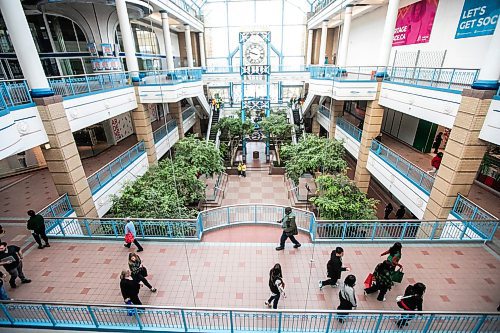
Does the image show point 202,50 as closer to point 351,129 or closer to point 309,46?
point 309,46

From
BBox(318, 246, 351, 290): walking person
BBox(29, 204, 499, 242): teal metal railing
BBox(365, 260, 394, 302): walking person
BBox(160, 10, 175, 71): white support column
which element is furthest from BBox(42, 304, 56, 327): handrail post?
BBox(160, 10, 175, 71): white support column

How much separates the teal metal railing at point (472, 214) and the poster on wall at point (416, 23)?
8603 millimetres

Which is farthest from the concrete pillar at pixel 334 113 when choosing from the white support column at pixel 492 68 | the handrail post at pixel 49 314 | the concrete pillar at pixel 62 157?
the handrail post at pixel 49 314

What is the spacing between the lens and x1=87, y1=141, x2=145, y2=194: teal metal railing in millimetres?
9461

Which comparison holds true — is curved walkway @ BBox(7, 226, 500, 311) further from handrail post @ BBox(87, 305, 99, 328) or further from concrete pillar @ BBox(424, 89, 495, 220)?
concrete pillar @ BBox(424, 89, 495, 220)

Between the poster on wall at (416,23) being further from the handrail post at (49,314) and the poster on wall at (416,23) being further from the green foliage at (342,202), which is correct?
the handrail post at (49,314)

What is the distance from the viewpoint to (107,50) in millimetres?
13547

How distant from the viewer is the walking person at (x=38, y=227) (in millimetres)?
6488

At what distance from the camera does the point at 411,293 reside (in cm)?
462

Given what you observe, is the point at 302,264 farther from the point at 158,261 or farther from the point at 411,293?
the point at 158,261

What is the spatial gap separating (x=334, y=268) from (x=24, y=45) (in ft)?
31.3

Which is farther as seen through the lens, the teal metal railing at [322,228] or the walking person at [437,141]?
the walking person at [437,141]

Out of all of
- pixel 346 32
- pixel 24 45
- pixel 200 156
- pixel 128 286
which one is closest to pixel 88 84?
pixel 24 45

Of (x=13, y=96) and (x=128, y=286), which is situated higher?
(x=13, y=96)
